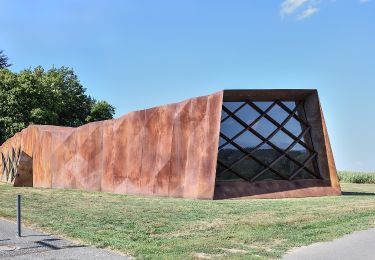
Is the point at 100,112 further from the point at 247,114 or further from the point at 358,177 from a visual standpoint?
the point at 247,114

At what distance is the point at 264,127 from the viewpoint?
20375 mm

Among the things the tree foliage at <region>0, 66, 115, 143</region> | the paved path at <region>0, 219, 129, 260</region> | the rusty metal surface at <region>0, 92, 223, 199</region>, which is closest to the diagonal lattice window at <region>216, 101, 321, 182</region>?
A: the rusty metal surface at <region>0, 92, 223, 199</region>

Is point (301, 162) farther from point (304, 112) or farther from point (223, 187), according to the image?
point (223, 187)

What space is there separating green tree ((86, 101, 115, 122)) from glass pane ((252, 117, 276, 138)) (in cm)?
3969

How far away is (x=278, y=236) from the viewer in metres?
9.22

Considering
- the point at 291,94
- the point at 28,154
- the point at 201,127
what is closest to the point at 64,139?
the point at 28,154

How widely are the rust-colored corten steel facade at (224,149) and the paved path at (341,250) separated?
8.88 metres

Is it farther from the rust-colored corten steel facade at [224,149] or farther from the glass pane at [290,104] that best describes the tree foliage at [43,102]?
the glass pane at [290,104]

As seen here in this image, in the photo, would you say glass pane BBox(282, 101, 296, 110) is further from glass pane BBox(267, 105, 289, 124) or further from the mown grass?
the mown grass

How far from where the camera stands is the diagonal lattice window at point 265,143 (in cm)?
1942

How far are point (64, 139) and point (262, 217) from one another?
731 inches

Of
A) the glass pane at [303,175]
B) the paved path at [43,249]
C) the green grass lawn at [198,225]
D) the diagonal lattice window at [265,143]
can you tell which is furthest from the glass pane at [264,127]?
the paved path at [43,249]

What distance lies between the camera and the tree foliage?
1871 inches

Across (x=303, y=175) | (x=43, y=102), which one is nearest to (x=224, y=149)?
(x=303, y=175)
